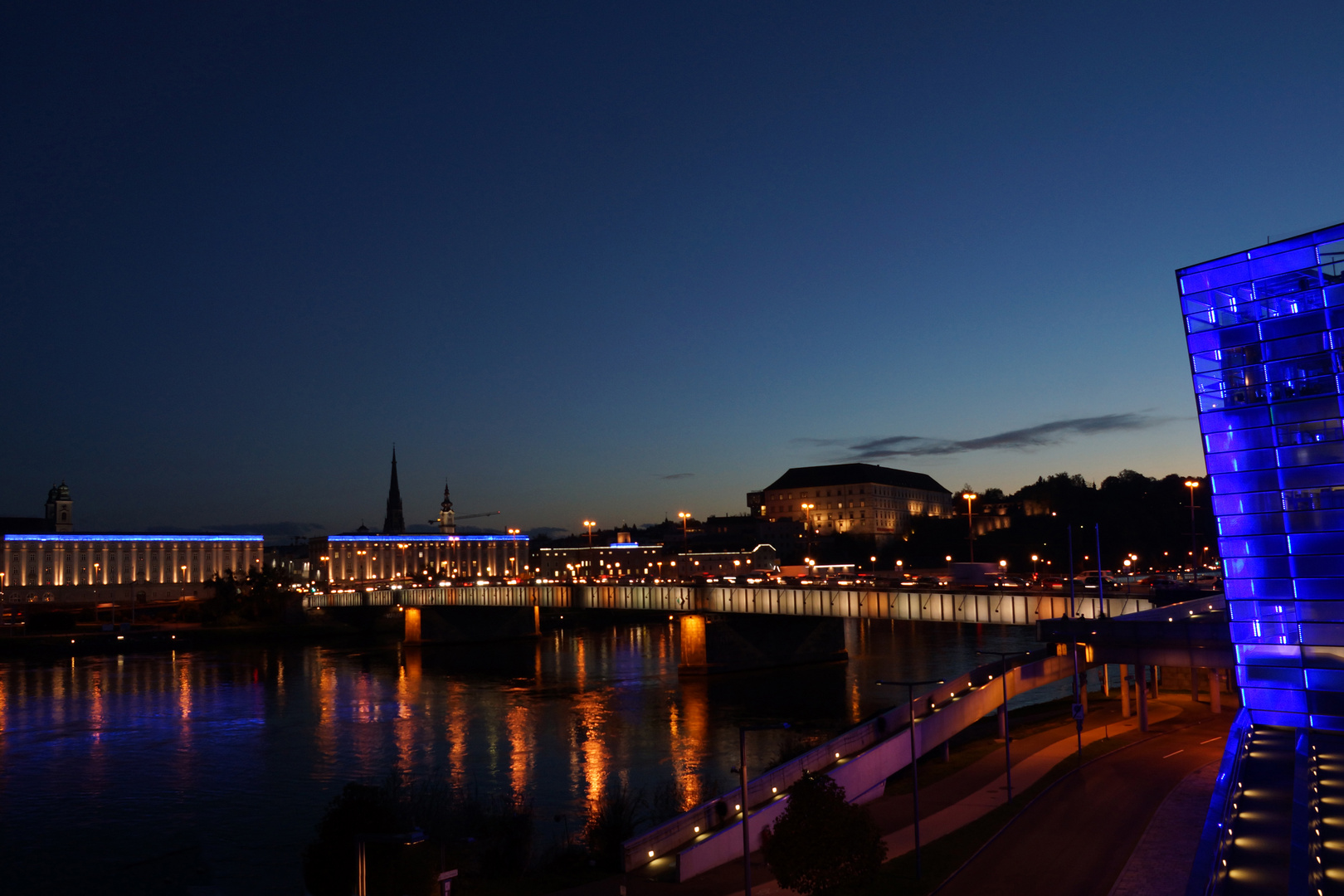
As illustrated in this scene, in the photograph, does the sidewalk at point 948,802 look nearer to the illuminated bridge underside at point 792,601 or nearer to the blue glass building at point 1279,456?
the illuminated bridge underside at point 792,601

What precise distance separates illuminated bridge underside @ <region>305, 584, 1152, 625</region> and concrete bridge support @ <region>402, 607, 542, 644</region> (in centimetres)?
315

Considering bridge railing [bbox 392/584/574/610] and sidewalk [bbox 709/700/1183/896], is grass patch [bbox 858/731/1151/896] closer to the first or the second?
sidewalk [bbox 709/700/1183/896]

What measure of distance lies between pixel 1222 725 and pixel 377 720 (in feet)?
176

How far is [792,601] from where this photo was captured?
85500 millimetres

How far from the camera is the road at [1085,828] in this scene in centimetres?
2852

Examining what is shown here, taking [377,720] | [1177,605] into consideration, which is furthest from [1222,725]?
[377,720]

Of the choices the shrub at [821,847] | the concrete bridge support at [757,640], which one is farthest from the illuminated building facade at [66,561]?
the shrub at [821,847]

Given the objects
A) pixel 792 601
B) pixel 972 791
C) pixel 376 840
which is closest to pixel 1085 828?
pixel 972 791

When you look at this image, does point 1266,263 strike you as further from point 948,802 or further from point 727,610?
point 727,610

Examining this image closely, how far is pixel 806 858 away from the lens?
26625 mm

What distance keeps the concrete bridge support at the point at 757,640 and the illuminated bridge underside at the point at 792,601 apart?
11.9 feet

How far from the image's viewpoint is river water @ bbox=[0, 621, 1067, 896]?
1587 inches

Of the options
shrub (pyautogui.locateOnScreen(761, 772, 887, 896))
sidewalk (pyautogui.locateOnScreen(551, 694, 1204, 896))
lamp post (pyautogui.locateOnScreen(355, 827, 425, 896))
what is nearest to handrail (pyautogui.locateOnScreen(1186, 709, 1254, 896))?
shrub (pyautogui.locateOnScreen(761, 772, 887, 896))

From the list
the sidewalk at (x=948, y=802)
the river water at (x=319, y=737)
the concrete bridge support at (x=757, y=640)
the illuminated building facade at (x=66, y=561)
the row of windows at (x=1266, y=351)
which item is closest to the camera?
the sidewalk at (x=948, y=802)
